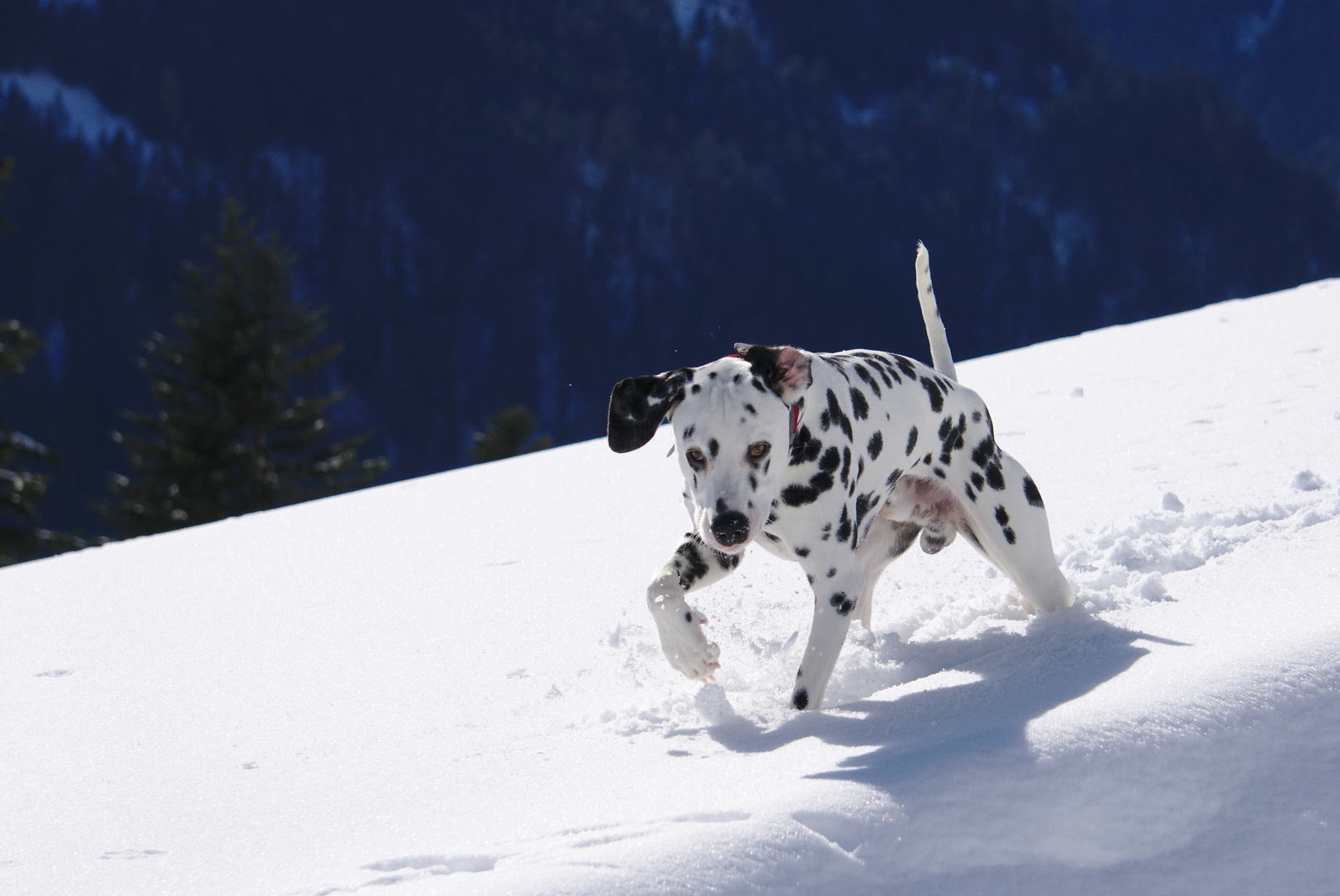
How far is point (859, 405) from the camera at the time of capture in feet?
11.2

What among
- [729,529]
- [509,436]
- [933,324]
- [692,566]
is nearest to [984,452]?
[933,324]

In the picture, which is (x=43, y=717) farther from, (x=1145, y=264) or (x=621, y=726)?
(x=1145, y=264)

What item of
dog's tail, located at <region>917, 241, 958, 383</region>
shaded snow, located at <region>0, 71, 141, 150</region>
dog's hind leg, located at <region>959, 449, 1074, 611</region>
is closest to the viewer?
dog's hind leg, located at <region>959, 449, 1074, 611</region>

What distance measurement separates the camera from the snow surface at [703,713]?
206cm

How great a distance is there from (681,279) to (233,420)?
92400 mm

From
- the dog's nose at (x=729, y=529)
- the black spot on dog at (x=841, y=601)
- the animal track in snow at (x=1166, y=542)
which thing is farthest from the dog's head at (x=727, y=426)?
the animal track in snow at (x=1166, y=542)

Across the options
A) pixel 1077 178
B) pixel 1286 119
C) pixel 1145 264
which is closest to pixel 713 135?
pixel 1077 178

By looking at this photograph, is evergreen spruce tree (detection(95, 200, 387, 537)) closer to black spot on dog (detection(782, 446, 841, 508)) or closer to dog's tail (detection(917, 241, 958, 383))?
dog's tail (detection(917, 241, 958, 383))

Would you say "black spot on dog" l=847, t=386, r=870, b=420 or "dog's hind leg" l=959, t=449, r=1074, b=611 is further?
"dog's hind leg" l=959, t=449, r=1074, b=611

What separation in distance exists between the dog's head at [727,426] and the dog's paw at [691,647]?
331 mm

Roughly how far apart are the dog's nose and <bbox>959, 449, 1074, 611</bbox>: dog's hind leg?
4.38 ft

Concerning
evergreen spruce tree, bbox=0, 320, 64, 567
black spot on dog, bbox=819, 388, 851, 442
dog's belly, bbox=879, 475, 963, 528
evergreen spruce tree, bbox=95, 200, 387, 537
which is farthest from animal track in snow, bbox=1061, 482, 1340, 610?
evergreen spruce tree, bbox=95, 200, 387, 537

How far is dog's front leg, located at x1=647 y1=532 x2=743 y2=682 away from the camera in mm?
3182

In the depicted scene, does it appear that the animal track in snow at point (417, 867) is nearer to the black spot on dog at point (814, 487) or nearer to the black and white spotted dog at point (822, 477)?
the black and white spotted dog at point (822, 477)
